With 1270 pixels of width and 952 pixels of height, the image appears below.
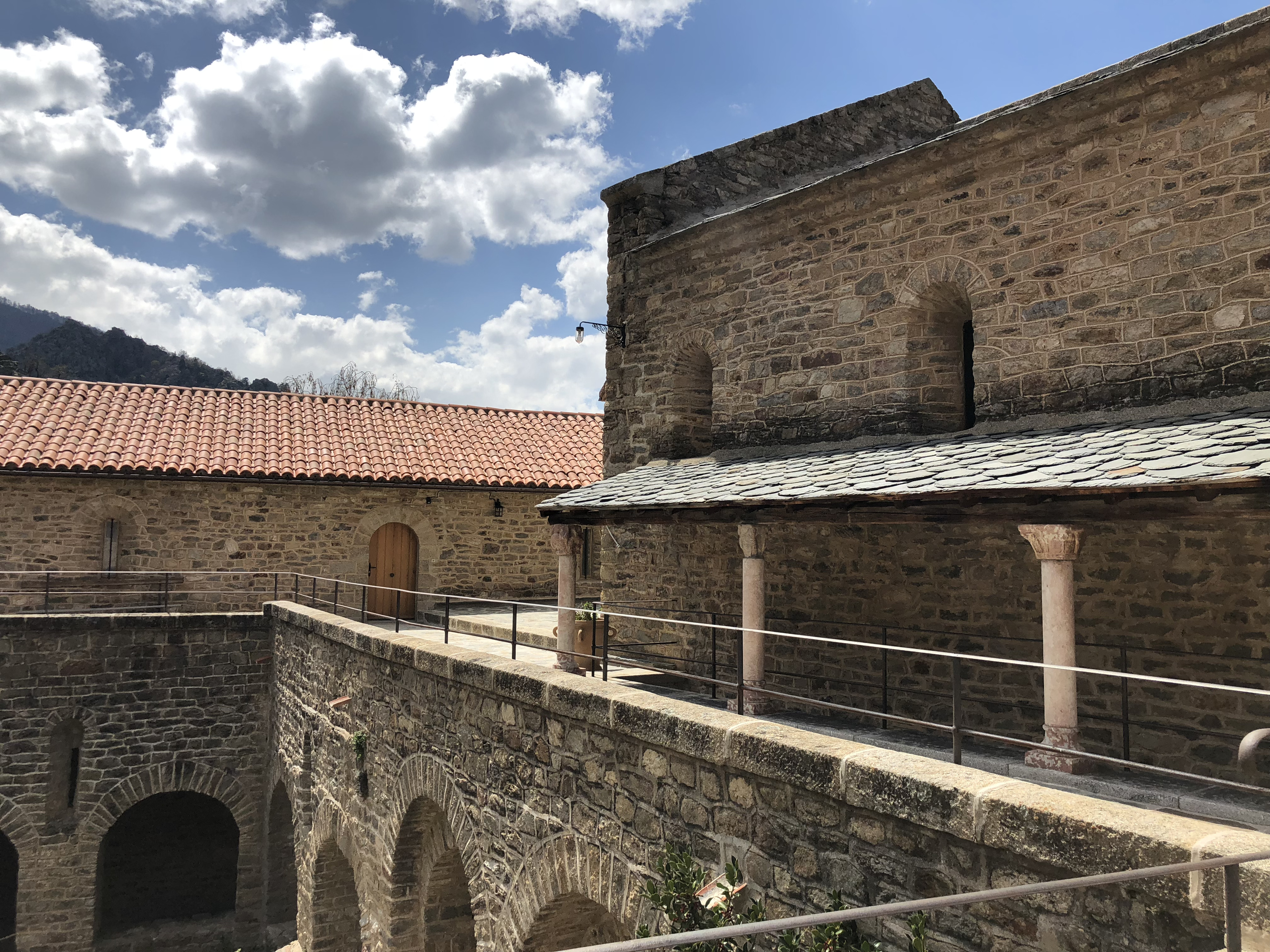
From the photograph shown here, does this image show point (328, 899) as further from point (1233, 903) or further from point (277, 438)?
point (1233, 903)

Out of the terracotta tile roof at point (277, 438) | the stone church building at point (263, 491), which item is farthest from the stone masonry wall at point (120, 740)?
the terracotta tile roof at point (277, 438)

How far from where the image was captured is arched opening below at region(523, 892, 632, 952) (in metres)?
6.91

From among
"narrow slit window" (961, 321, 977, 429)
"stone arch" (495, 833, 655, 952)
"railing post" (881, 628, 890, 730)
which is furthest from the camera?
"narrow slit window" (961, 321, 977, 429)

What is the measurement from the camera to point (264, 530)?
643 inches

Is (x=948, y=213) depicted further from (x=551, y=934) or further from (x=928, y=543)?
(x=551, y=934)

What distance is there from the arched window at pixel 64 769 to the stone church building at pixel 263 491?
2.82m

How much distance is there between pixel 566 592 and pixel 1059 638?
4956 millimetres

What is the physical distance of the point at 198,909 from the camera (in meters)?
15.7

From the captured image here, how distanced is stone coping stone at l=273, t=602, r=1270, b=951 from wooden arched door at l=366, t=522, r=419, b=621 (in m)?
11.2

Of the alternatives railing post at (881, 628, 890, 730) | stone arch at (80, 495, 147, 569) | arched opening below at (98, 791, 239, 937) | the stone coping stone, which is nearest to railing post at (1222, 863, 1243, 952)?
the stone coping stone

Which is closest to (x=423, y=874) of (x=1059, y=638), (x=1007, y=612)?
(x=1007, y=612)

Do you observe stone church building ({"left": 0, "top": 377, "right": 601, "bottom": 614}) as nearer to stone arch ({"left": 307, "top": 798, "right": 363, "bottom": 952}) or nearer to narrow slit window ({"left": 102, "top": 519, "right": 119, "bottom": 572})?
narrow slit window ({"left": 102, "top": 519, "right": 119, "bottom": 572})

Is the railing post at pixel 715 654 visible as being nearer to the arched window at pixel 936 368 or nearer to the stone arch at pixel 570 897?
the stone arch at pixel 570 897

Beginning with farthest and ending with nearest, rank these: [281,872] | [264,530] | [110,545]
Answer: [264,530]
[110,545]
[281,872]
